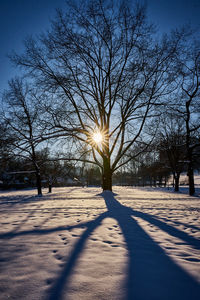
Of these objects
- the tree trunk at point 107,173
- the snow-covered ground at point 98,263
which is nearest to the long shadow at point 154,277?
the snow-covered ground at point 98,263

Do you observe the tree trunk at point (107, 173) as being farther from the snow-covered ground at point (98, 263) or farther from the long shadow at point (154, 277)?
the long shadow at point (154, 277)

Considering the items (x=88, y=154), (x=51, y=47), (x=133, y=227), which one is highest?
(x=51, y=47)

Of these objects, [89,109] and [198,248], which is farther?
[89,109]

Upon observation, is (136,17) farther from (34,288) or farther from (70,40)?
(34,288)

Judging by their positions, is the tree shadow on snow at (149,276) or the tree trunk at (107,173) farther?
the tree trunk at (107,173)

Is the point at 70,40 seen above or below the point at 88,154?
above

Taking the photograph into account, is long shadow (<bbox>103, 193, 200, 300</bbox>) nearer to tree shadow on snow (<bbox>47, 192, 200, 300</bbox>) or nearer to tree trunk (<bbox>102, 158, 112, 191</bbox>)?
tree shadow on snow (<bbox>47, 192, 200, 300</bbox>)

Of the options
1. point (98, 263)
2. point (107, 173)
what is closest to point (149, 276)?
point (98, 263)

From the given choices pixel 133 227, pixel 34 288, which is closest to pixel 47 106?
pixel 133 227

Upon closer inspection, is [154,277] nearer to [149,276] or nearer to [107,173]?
[149,276]

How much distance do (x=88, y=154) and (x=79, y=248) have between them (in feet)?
34.9

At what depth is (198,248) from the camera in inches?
104

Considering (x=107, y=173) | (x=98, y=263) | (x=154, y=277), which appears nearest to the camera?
(x=154, y=277)

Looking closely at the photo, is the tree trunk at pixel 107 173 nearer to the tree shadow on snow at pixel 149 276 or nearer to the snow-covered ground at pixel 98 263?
the snow-covered ground at pixel 98 263
